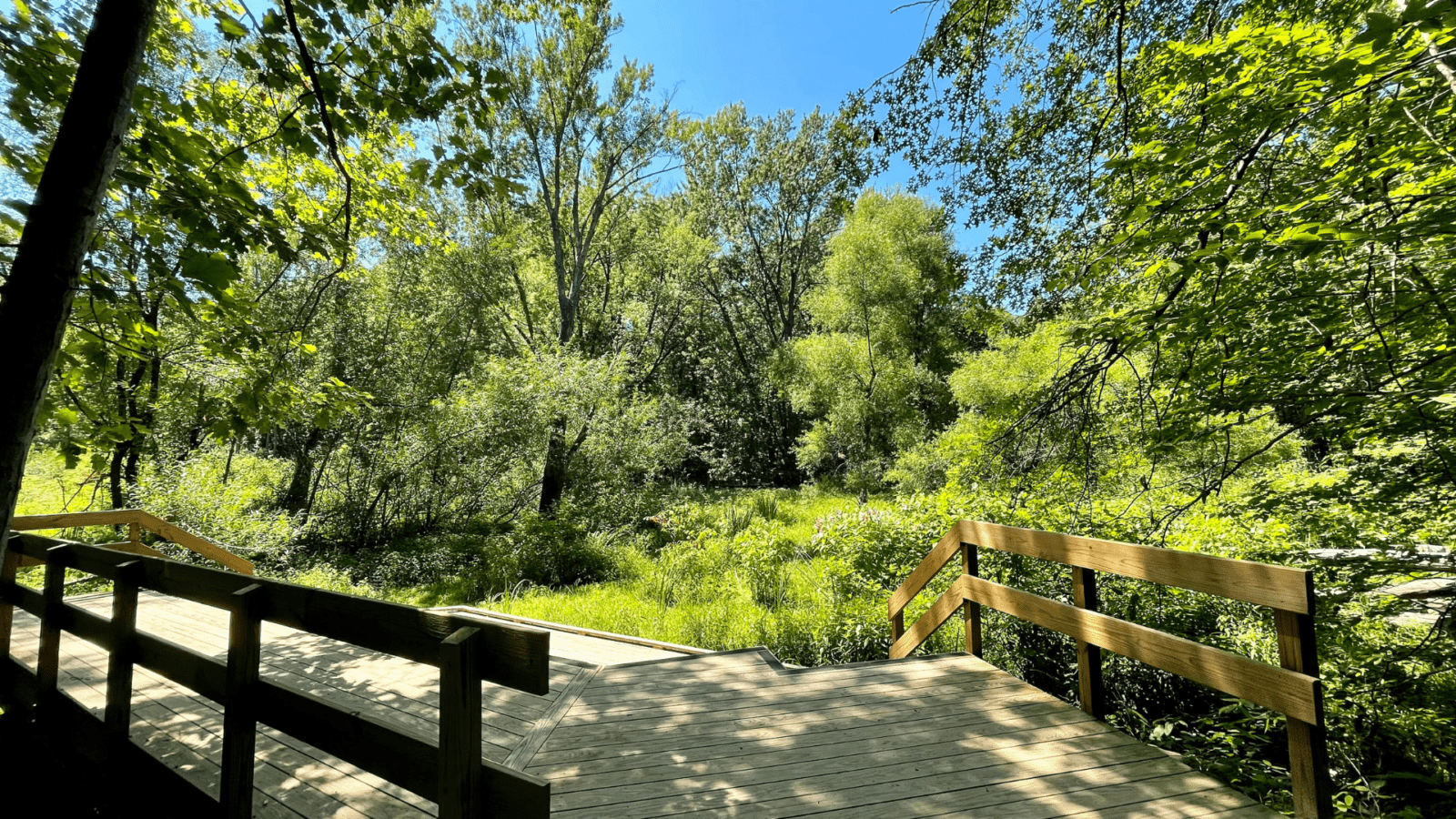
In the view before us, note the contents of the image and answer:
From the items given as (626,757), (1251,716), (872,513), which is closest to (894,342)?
(872,513)

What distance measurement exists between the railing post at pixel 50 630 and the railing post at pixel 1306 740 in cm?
558

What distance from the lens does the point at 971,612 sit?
3945mm

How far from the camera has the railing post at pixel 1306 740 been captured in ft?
6.93

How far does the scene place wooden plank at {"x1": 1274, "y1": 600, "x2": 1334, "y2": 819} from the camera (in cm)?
211

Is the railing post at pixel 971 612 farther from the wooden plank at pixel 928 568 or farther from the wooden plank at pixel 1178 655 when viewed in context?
the wooden plank at pixel 1178 655

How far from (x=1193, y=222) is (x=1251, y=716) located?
285 centimetres

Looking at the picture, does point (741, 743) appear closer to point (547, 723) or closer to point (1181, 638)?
point (547, 723)

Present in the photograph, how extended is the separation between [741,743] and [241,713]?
2079 millimetres

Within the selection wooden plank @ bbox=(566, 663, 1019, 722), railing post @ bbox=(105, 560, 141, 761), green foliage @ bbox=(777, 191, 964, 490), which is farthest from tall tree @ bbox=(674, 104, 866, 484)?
railing post @ bbox=(105, 560, 141, 761)

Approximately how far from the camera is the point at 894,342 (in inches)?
733

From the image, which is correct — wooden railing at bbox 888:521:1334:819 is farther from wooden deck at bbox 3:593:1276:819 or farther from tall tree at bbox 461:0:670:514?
tall tree at bbox 461:0:670:514

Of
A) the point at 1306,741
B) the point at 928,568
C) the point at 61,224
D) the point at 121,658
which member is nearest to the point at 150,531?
the point at 121,658

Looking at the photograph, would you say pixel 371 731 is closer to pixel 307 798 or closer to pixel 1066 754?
pixel 307 798

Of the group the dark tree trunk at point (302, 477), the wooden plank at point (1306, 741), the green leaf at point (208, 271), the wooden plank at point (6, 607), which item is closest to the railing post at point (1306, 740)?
the wooden plank at point (1306, 741)
